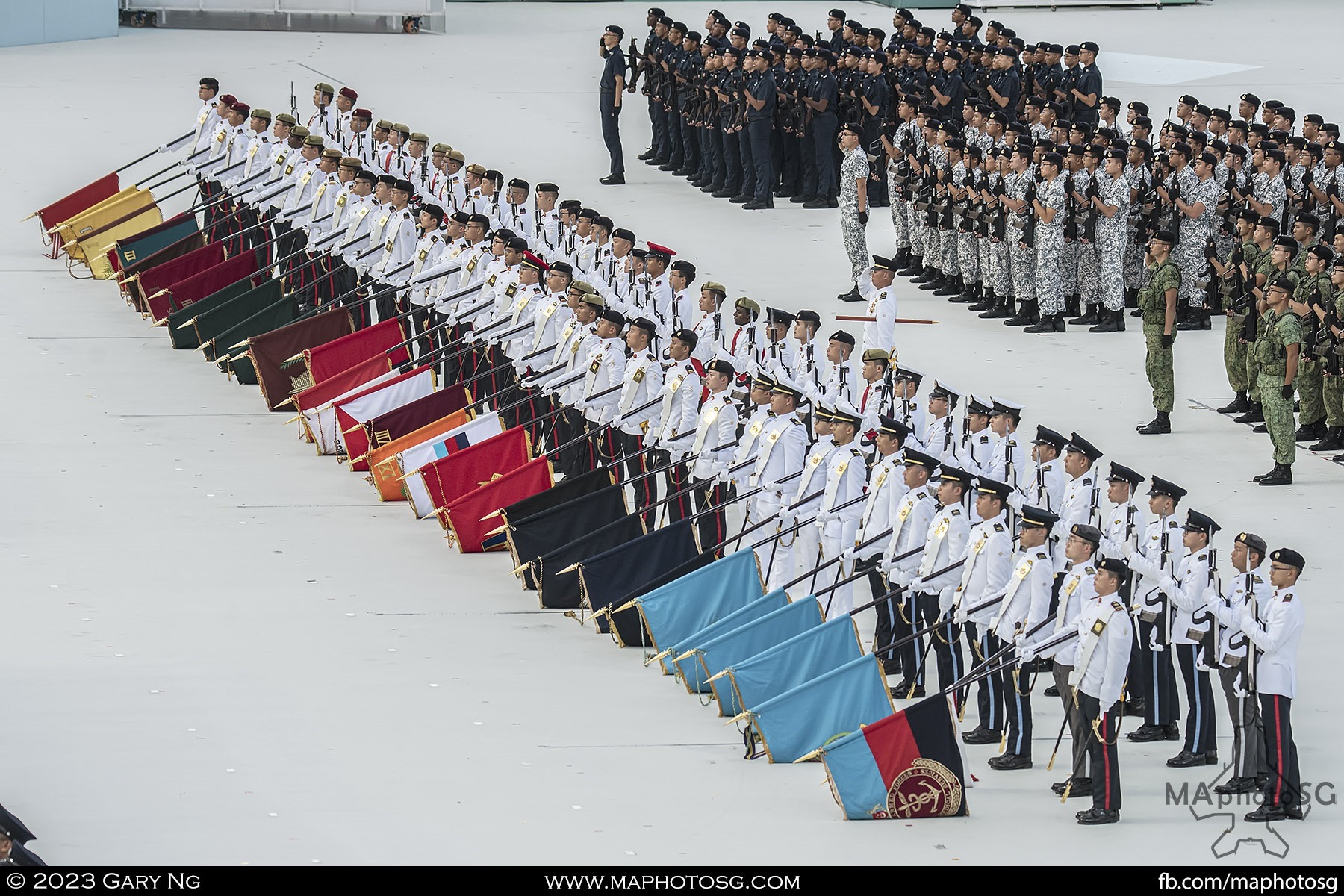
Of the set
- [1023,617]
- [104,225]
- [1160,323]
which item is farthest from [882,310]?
[104,225]

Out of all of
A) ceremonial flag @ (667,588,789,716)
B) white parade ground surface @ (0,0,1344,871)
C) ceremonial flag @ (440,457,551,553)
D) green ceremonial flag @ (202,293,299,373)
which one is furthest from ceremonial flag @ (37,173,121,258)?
ceremonial flag @ (667,588,789,716)

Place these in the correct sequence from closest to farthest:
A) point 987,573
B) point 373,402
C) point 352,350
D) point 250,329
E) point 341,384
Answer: point 987,573
point 373,402
point 341,384
point 352,350
point 250,329

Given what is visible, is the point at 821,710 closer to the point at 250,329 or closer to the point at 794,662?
the point at 794,662

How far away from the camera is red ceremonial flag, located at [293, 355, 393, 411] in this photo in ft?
51.2

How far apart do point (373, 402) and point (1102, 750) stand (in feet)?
22.7

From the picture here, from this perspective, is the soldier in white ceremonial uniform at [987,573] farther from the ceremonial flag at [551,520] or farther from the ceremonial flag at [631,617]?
the ceremonial flag at [551,520]

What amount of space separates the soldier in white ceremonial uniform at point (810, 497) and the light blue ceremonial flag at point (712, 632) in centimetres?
63

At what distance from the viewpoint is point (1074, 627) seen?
995 centimetres

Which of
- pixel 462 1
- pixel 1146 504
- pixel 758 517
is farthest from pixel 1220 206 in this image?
pixel 462 1

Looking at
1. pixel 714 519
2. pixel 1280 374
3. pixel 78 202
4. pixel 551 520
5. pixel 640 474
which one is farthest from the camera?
pixel 78 202

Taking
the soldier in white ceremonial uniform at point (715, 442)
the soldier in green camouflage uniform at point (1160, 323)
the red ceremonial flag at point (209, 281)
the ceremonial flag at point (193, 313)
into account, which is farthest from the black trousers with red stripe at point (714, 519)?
the red ceremonial flag at point (209, 281)

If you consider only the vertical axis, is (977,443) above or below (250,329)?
above

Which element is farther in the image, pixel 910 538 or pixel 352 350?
pixel 352 350

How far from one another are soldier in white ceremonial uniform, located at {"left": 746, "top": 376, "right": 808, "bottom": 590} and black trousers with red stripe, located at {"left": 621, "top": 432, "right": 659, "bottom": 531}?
91 centimetres
